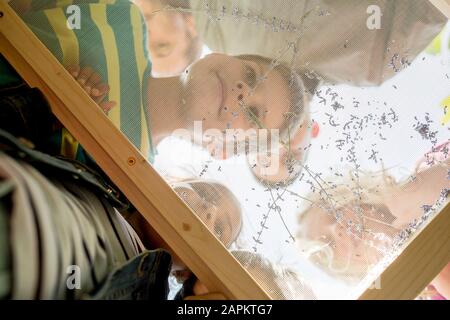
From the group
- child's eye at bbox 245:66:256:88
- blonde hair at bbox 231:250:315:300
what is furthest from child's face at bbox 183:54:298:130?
blonde hair at bbox 231:250:315:300

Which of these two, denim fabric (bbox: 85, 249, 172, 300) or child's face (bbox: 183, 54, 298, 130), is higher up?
child's face (bbox: 183, 54, 298, 130)

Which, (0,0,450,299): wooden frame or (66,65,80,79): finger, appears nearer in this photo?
(0,0,450,299): wooden frame

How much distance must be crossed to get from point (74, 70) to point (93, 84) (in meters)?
0.05

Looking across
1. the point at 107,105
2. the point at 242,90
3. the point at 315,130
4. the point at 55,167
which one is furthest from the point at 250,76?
the point at 55,167

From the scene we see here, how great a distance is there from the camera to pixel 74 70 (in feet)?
3.00

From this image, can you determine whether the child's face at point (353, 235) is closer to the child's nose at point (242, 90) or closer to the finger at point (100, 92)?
the child's nose at point (242, 90)

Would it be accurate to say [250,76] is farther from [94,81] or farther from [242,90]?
[94,81]

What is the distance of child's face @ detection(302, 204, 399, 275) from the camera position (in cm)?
82

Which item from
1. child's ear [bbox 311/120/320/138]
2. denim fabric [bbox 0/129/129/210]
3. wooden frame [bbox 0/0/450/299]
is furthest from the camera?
child's ear [bbox 311/120/320/138]

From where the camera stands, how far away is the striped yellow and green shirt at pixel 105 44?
90cm

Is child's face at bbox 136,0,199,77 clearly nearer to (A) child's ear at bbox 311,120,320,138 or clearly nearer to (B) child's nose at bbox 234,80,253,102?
(B) child's nose at bbox 234,80,253,102

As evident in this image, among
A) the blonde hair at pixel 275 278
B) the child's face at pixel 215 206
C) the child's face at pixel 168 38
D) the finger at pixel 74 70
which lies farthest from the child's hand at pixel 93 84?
the blonde hair at pixel 275 278

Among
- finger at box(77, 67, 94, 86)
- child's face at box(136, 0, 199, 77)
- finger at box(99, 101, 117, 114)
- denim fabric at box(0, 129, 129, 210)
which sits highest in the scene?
child's face at box(136, 0, 199, 77)

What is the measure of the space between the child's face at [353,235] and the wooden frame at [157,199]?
0.06 m
